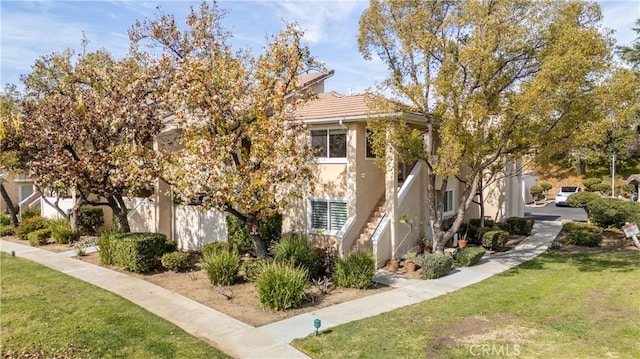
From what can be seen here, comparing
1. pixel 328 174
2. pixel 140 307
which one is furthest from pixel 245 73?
pixel 140 307

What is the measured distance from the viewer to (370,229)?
17.1 meters

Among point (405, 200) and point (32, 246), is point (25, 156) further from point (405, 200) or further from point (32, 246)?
point (405, 200)

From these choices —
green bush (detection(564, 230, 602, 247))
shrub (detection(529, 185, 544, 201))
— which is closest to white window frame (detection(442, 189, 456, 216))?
green bush (detection(564, 230, 602, 247))

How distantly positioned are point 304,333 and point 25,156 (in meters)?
17.6

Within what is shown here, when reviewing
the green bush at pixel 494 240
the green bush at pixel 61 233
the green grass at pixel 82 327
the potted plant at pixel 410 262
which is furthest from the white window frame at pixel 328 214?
the green bush at pixel 61 233

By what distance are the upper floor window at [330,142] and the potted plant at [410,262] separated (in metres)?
4.63

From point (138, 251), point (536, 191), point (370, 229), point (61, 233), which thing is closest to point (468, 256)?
point (370, 229)

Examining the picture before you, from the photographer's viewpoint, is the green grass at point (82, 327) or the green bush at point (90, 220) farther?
the green bush at point (90, 220)

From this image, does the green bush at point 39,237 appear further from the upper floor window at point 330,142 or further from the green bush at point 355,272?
the green bush at point 355,272

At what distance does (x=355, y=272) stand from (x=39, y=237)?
1640 cm

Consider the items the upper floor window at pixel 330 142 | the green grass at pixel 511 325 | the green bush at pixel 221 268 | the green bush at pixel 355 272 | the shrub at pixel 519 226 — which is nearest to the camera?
the green grass at pixel 511 325

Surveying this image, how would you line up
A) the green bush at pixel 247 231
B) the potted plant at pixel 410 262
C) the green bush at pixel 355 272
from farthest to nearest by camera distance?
1. the green bush at pixel 247 231
2. the potted plant at pixel 410 262
3. the green bush at pixel 355 272

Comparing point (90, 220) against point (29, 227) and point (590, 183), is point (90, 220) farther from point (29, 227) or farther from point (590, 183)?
point (590, 183)

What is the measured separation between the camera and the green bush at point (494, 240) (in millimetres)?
18984
